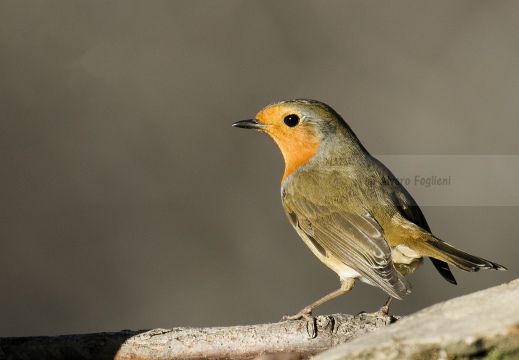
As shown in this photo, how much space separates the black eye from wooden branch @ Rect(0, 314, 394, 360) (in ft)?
Result: 4.94

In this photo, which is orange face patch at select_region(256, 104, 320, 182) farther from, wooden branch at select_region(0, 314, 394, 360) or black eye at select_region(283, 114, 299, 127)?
wooden branch at select_region(0, 314, 394, 360)

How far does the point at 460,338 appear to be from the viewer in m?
2.14

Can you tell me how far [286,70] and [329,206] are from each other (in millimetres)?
2863

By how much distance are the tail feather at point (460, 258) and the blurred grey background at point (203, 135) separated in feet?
8.82

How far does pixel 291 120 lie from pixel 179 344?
1.70 meters

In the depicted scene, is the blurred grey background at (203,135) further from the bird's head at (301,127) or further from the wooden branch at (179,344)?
the wooden branch at (179,344)

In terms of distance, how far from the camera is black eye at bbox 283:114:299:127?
4.46m

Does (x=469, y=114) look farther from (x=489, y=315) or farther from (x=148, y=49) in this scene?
(x=489, y=315)

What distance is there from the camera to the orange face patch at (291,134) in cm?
446

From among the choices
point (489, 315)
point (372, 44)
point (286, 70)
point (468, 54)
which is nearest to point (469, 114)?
Answer: point (468, 54)

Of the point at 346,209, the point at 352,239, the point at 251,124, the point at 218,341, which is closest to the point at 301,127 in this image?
the point at 251,124

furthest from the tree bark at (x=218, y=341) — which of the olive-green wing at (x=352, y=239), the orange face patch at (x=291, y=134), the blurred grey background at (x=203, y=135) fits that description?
the blurred grey background at (x=203, y=135)

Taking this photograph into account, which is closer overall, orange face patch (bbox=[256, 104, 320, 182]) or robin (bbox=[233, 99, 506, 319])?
robin (bbox=[233, 99, 506, 319])

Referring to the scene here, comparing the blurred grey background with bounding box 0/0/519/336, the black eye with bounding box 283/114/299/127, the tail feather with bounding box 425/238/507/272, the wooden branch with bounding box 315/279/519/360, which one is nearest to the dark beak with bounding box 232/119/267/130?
the black eye with bounding box 283/114/299/127
